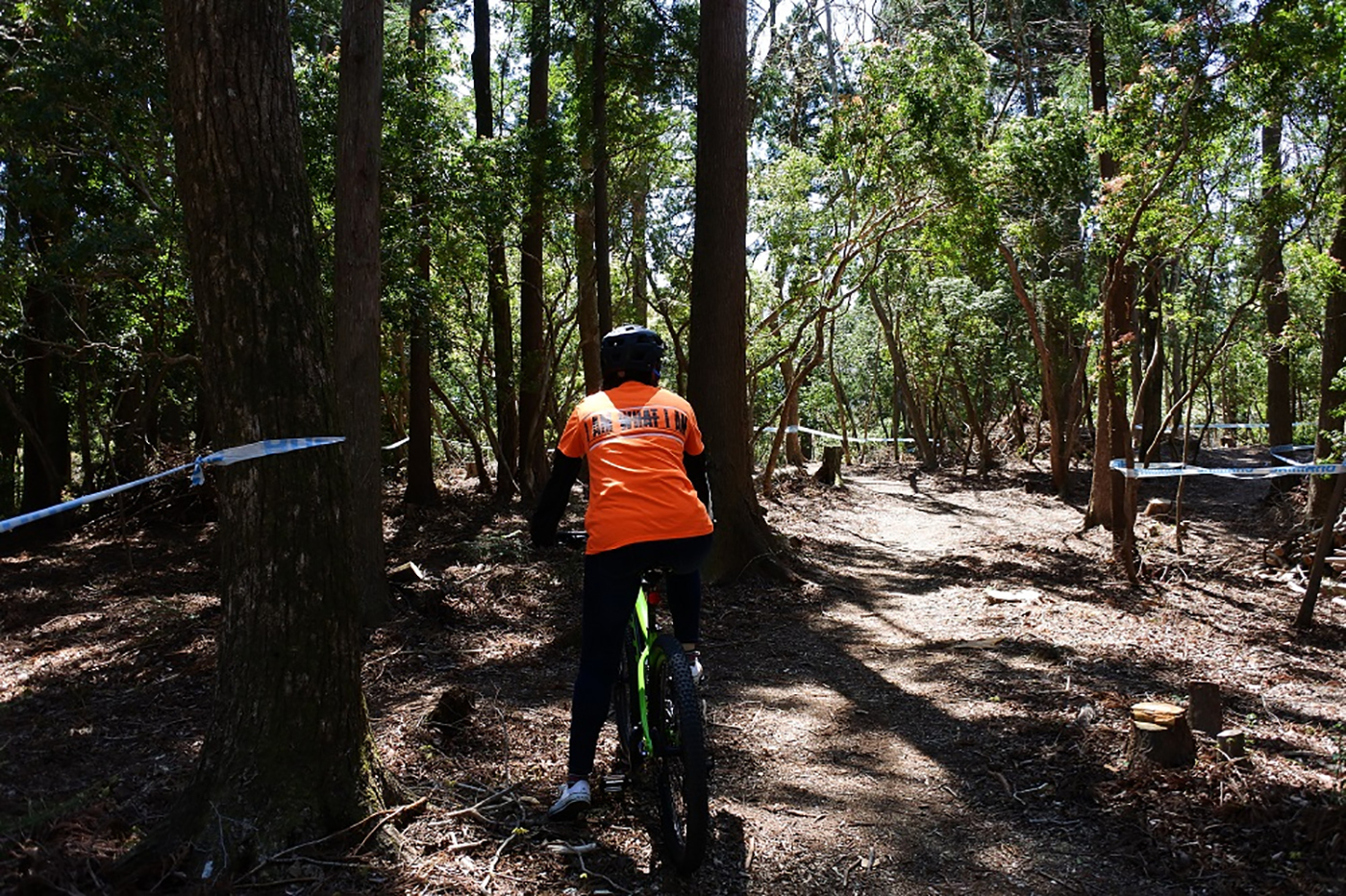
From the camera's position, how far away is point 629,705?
13.2 feet

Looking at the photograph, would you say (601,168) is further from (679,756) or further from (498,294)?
(679,756)

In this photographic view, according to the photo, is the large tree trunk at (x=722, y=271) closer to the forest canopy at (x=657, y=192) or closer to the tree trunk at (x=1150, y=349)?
the forest canopy at (x=657, y=192)

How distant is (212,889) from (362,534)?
4691 mm

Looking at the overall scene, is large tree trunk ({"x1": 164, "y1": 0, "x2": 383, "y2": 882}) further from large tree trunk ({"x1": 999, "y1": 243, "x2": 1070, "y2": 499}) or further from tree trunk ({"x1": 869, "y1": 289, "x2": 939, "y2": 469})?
tree trunk ({"x1": 869, "y1": 289, "x2": 939, "y2": 469})

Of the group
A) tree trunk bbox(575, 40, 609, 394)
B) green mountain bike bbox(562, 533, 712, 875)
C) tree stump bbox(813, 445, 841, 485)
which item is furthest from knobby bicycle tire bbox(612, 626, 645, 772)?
tree stump bbox(813, 445, 841, 485)

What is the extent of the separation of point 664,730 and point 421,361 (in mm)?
11496

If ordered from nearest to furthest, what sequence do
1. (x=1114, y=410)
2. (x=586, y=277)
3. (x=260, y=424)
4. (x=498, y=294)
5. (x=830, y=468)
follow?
(x=260, y=424) < (x=1114, y=410) < (x=498, y=294) < (x=586, y=277) < (x=830, y=468)

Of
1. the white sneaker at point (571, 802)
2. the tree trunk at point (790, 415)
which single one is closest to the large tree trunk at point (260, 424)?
the white sneaker at point (571, 802)

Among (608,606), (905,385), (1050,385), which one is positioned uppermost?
(905,385)

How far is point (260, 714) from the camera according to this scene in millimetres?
3334

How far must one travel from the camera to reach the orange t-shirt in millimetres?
3607

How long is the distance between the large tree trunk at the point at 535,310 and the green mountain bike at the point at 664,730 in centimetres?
983

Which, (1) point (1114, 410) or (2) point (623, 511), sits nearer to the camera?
(2) point (623, 511)

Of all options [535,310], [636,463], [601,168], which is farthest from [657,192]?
[636,463]
